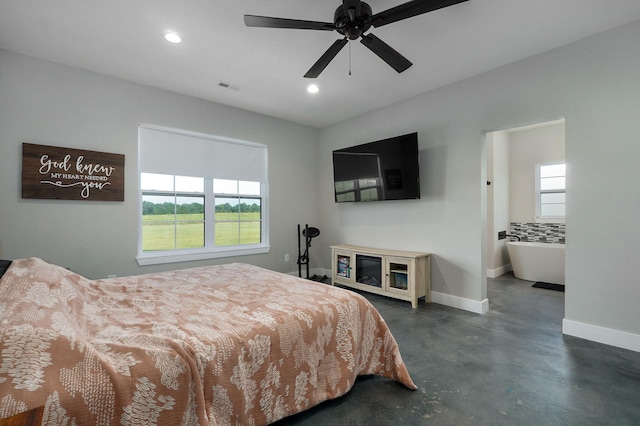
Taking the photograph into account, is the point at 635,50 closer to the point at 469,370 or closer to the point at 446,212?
the point at 446,212

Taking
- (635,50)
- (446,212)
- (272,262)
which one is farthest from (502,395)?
(272,262)

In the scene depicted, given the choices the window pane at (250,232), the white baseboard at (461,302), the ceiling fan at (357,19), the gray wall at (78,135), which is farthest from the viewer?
Answer: the window pane at (250,232)

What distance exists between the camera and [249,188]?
465cm

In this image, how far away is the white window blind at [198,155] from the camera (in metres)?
3.66

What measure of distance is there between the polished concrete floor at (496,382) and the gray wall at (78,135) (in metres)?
2.90

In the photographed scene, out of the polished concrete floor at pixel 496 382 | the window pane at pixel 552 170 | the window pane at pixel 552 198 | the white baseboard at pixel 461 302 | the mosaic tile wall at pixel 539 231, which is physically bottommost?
the polished concrete floor at pixel 496 382

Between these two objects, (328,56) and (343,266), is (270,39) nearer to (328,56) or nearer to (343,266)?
(328,56)

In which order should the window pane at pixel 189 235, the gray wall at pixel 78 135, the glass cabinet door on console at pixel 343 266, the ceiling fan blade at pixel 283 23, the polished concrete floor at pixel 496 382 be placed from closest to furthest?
the polished concrete floor at pixel 496 382
the ceiling fan blade at pixel 283 23
the gray wall at pixel 78 135
the window pane at pixel 189 235
the glass cabinet door on console at pixel 343 266

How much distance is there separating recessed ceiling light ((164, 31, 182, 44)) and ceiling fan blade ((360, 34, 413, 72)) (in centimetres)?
162

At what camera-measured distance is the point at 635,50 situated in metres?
2.45

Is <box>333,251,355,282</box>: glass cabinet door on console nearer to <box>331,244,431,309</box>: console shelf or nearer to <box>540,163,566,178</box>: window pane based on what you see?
<box>331,244,431,309</box>: console shelf

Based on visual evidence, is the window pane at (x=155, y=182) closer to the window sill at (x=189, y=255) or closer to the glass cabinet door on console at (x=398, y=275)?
the window sill at (x=189, y=255)

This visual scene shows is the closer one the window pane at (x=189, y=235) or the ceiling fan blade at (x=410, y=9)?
the ceiling fan blade at (x=410, y=9)

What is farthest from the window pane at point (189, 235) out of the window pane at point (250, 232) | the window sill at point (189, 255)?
the window pane at point (250, 232)
